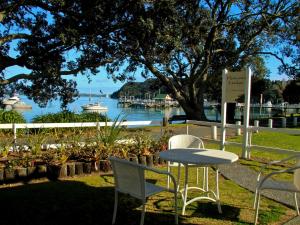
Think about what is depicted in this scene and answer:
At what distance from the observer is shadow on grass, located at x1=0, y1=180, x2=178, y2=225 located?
15.4 ft

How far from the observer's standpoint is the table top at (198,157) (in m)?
4.50

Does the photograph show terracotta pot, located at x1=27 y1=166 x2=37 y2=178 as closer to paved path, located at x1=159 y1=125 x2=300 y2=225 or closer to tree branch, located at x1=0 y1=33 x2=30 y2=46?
paved path, located at x1=159 y1=125 x2=300 y2=225

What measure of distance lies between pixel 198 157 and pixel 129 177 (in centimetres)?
104

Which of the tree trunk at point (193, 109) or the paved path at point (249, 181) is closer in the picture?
the paved path at point (249, 181)

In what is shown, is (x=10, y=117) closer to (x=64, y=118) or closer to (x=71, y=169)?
(x=64, y=118)

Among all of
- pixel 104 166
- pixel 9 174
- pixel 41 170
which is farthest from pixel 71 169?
pixel 9 174

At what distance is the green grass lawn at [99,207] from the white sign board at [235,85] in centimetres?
336

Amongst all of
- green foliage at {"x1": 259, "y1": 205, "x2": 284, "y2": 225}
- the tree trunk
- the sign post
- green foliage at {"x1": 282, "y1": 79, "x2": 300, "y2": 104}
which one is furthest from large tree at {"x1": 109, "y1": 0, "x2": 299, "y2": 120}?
green foliage at {"x1": 282, "y1": 79, "x2": 300, "y2": 104}

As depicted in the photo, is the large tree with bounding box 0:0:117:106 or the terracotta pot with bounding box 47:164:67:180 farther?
the large tree with bounding box 0:0:117:106

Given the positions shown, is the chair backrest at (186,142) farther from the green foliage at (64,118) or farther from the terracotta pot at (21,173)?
the green foliage at (64,118)

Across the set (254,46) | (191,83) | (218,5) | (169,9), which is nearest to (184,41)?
(169,9)

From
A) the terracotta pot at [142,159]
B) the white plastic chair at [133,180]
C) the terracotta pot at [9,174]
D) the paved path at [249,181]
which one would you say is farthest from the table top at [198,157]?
the terracotta pot at [9,174]

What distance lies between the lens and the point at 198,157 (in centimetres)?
477

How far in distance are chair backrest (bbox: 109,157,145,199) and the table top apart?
25.5 inches
